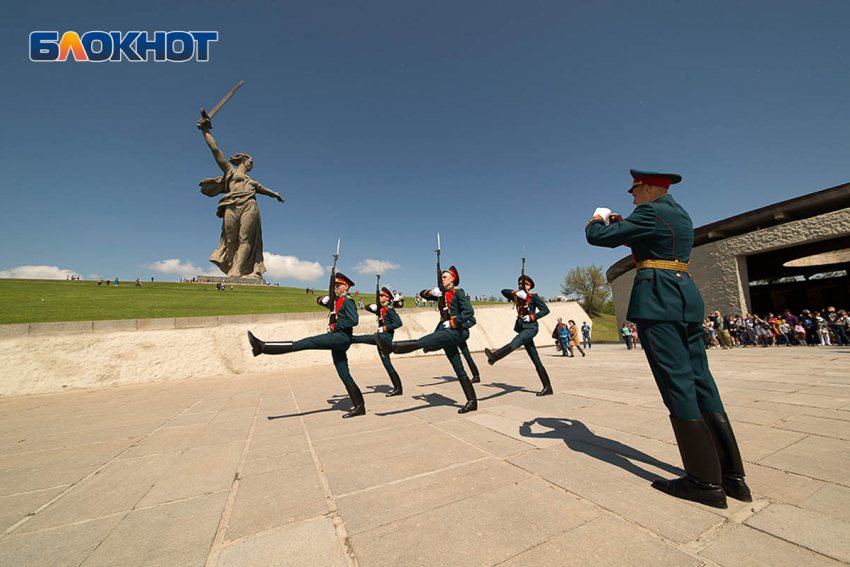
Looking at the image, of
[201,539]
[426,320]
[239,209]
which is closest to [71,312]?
[426,320]

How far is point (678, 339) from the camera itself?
2613 mm

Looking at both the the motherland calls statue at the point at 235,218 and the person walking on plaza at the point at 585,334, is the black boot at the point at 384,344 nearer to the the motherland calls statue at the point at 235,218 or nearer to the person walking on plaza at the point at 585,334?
the person walking on plaza at the point at 585,334

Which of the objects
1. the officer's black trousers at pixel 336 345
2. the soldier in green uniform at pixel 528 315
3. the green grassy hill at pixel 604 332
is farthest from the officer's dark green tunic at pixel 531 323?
the green grassy hill at pixel 604 332

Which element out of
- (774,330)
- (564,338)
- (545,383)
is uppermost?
(545,383)

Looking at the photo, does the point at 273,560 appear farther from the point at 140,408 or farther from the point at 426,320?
the point at 426,320

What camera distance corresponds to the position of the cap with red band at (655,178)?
2929 mm

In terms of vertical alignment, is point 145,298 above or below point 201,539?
above

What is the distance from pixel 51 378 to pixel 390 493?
14538 mm

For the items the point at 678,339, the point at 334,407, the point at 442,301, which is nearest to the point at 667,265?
the point at 678,339

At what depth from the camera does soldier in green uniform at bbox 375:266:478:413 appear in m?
5.37

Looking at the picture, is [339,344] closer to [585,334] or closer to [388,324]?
[388,324]

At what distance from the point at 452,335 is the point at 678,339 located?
11.1ft

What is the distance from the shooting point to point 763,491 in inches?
93.9

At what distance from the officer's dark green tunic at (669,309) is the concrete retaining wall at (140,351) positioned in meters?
14.7
